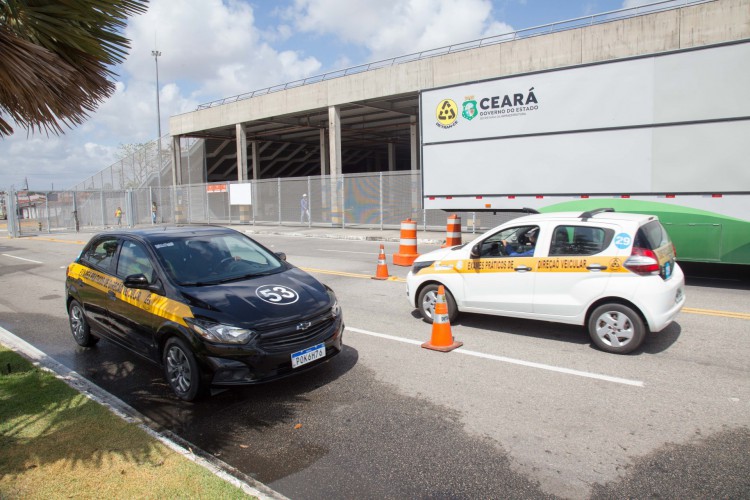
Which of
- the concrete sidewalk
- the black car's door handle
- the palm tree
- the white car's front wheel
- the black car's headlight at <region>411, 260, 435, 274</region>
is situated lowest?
the white car's front wheel

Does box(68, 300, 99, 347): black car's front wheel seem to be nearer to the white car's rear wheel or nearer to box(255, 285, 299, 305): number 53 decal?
box(255, 285, 299, 305): number 53 decal

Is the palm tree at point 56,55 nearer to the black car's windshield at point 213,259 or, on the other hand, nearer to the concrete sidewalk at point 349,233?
the black car's windshield at point 213,259

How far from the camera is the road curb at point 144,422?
130 inches

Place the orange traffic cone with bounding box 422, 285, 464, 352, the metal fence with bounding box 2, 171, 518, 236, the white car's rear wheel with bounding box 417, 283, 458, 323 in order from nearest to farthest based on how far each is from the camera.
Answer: the orange traffic cone with bounding box 422, 285, 464, 352
the white car's rear wheel with bounding box 417, 283, 458, 323
the metal fence with bounding box 2, 171, 518, 236

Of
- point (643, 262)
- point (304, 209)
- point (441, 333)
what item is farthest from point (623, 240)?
point (304, 209)

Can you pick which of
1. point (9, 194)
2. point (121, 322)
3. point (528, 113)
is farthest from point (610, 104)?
point (9, 194)

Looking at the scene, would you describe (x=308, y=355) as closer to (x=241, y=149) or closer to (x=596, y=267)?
(x=596, y=267)

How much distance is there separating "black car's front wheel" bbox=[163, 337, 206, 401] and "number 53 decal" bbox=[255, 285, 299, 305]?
32.1 inches

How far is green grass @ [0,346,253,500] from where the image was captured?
3.15 m

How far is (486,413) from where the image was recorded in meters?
4.38

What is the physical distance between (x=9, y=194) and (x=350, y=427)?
2873 centimetres

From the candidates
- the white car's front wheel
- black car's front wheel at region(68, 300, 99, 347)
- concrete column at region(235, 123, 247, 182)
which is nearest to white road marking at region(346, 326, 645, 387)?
the white car's front wheel

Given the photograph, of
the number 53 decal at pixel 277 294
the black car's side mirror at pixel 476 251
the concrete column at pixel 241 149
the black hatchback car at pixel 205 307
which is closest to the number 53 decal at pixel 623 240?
the black car's side mirror at pixel 476 251

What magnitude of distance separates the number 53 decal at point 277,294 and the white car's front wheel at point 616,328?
3.42 m
